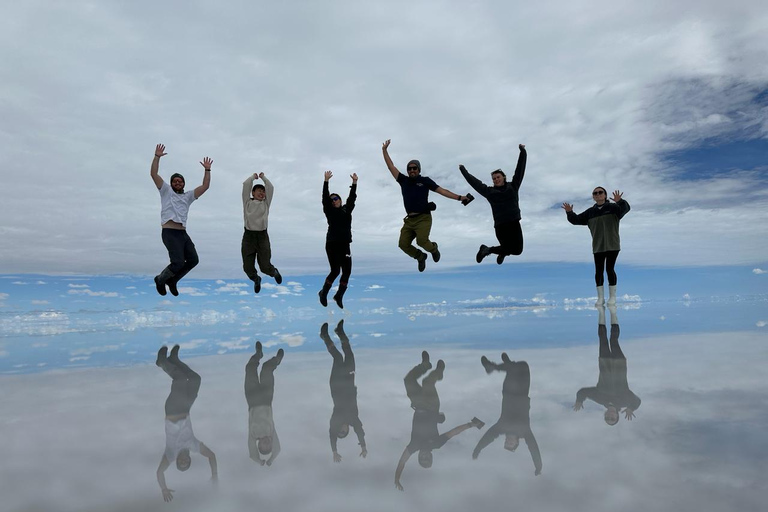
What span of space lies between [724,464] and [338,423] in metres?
2.51


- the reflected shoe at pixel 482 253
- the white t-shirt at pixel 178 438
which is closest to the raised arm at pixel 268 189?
the reflected shoe at pixel 482 253

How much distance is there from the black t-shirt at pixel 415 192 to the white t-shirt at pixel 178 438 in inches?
377

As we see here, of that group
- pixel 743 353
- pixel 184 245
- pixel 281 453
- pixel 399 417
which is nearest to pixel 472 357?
pixel 399 417

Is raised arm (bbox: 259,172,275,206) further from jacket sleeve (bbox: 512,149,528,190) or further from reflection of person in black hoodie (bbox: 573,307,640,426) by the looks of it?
reflection of person in black hoodie (bbox: 573,307,640,426)

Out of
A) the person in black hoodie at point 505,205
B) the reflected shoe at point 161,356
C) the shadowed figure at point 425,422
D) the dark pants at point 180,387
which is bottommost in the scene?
the reflected shoe at point 161,356

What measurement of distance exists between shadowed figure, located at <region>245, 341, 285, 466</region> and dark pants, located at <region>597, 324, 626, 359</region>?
Result: 15.0 ft

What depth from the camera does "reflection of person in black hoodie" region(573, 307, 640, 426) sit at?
3641 millimetres

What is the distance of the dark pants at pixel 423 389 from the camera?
4.02 meters

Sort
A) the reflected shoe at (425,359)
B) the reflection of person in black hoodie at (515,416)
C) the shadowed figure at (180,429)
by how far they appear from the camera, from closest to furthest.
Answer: the shadowed figure at (180,429) < the reflection of person in black hoodie at (515,416) < the reflected shoe at (425,359)

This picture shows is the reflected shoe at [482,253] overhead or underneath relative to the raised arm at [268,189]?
underneath

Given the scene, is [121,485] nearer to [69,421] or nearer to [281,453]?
[281,453]

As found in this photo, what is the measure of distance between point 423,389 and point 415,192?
8583 mm

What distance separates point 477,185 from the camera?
40.3 feet

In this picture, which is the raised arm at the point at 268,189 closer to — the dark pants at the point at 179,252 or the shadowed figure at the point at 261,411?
the dark pants at the point at 179,252
